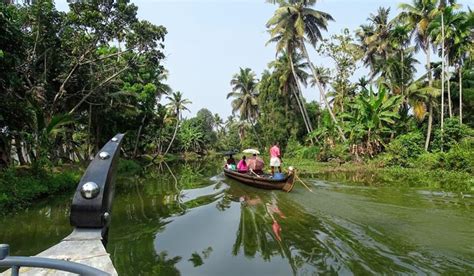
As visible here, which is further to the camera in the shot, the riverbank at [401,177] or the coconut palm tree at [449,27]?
the coconut palm tree at [449,27]

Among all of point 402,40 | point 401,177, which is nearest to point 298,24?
point 402,40

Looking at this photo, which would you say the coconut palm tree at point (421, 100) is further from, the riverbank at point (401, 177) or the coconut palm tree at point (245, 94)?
the coconut palm tree at point (245, 94)

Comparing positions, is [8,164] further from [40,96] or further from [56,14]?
[56,14]

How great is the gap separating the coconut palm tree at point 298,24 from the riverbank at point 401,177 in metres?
6.07

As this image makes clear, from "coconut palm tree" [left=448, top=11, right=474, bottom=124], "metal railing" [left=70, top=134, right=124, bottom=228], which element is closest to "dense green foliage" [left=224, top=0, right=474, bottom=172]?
"coconut palm tree" [left=448, top=11, right=474, bottom=124]

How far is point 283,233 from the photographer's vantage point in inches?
335

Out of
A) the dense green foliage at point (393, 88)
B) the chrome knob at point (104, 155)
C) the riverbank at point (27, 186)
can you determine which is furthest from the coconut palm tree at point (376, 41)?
the chrome knob at point (104, 155)

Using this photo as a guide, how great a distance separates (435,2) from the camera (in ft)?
82.6

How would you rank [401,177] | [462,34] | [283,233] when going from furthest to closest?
[462,34]
[401,177]
[283,233]

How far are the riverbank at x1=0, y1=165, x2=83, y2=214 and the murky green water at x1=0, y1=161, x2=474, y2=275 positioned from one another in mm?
602

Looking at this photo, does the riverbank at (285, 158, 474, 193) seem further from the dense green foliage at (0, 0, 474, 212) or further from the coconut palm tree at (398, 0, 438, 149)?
the coconut palm tree at (398, 0, 438, 149)

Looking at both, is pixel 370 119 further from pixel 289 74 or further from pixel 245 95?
pixel 245 95

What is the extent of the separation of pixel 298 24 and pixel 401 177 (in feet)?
48.1

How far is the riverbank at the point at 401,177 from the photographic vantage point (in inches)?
600
